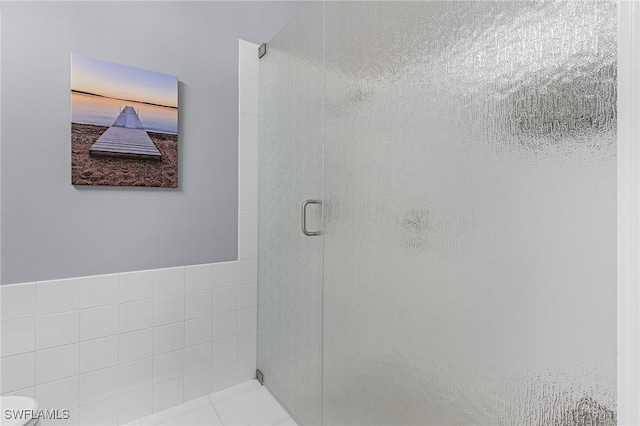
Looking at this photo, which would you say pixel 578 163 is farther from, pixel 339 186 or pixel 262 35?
pixel 262 35

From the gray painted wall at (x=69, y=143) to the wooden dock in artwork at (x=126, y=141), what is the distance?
120mm

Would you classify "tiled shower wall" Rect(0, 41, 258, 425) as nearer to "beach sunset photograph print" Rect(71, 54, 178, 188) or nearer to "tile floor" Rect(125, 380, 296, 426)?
"tile floor" Rect(125, 380, 296, 426)

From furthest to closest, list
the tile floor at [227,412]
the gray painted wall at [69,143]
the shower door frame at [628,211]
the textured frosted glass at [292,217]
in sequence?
the tile floor at [227,412]
the textured frosted glass at [292,217]
the gray painted wall at [69,143]
the shower door frame at [628,211]

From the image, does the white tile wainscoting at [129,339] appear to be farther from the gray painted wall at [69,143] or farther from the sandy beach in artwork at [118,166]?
the sandy beach in artwork at [118,166]

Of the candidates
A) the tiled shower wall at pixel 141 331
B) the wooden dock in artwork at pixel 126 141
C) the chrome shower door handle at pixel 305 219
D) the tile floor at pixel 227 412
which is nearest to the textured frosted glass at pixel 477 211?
the chrome shower door handle at pixel 305 219

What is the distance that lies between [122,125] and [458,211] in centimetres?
140

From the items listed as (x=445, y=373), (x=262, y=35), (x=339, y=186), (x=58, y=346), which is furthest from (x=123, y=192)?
(x=445, y=373)

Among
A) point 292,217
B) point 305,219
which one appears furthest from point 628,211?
point 292,217

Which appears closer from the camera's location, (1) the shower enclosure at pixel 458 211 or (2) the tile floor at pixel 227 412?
(1) the shower enclosure at pixel 458 211

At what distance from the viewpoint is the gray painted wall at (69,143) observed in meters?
1.27

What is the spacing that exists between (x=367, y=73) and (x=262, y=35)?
105 centimetres

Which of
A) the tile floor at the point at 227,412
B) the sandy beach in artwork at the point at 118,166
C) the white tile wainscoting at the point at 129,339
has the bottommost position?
the tile floor at the point at 227,412

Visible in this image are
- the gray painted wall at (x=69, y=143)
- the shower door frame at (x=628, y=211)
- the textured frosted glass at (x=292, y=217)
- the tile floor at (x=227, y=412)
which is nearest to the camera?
the shower door frame at (x=628, y=211)

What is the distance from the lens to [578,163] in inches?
24.5
